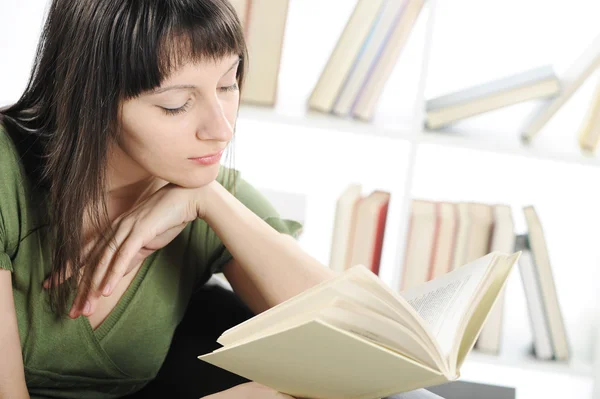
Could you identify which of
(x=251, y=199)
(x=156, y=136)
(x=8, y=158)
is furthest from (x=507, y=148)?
(x=8, y=158)

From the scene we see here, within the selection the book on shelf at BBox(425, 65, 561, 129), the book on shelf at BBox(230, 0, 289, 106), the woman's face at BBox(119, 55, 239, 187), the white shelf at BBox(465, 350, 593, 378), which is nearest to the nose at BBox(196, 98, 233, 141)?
the woman's face at BBox(119, 55, 239, 187)

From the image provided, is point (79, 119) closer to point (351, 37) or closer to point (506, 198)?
point (351, 37)

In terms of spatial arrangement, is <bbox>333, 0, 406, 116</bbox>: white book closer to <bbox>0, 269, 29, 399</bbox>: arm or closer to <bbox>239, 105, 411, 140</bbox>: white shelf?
<bbox>239, 105, 411, 140</bbox>: white shelf

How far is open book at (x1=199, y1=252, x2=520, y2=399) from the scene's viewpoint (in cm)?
69

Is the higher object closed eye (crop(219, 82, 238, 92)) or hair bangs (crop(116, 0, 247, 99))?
hair bangs (crop(116, 0, 247, 99))

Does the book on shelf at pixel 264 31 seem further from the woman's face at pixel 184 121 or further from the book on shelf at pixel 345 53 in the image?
the woman's face at pixel 184 121

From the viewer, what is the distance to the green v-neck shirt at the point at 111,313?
1028 mm

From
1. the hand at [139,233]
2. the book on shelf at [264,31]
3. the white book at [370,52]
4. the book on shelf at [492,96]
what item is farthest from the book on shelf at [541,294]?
the hand at [139,233]

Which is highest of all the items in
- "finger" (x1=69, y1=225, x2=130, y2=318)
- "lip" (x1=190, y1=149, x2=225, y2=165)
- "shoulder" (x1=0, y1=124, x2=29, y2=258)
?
"lip" (x1=190, y1=149, x2=225, y2=165)

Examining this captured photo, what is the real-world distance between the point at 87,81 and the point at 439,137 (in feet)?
3.27

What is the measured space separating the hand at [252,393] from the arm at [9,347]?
271mm

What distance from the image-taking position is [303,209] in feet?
6.10

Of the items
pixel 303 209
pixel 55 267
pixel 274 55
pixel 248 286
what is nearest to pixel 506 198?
pixel 303 209

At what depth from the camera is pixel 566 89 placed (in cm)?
167
